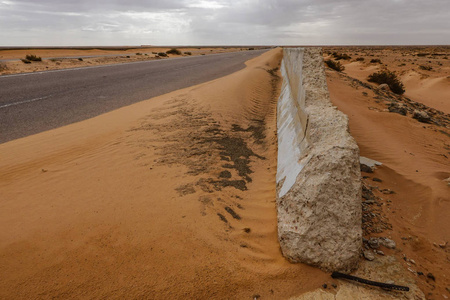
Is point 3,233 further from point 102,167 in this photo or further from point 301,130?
point 301,130

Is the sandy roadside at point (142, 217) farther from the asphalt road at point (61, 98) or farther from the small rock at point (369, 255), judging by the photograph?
the asphalt road at point (61, 98)

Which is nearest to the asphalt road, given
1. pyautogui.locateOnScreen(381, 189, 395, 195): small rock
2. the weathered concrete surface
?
the weathered concrete surface

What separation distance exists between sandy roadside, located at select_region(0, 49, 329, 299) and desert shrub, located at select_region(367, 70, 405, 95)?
1052 centimetres

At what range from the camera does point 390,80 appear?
13547 millimetres

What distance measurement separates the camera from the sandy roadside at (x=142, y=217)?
239cm

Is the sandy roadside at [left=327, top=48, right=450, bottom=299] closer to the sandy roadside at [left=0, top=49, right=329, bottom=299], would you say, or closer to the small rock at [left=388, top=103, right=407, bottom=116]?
the small rock at [left=388, top=103, right=407, bottom=116]

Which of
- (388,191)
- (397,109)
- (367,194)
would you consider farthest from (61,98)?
(397,109)

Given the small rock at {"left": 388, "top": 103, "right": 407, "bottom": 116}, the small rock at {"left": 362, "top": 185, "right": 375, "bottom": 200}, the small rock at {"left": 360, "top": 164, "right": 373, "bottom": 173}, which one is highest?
the small rock at {"left": 388, "top": 103, "right": 407, "bottom": 116}

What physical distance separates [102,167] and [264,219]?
9.70ft

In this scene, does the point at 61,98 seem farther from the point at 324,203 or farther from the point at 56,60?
the point at 56,60

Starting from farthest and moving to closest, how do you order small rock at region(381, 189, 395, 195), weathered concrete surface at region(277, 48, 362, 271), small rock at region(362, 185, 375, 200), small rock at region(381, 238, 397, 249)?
small rock at region(381, 189, 395, 195) → small rock at region(362, 185, 375, 200) → small rock at region(381, 238, 397, 249) → weathered concrete surface at region(277, 48, 362, 271)

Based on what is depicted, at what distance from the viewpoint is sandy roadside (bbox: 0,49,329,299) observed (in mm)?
2395

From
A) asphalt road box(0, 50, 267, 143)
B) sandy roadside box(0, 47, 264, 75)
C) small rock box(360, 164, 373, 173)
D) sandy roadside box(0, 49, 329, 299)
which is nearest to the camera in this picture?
sandy roadside box(0, 49, 329, 299)

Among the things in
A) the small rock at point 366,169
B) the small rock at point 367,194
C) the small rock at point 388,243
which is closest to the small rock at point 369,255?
the small rock at point 388,243
